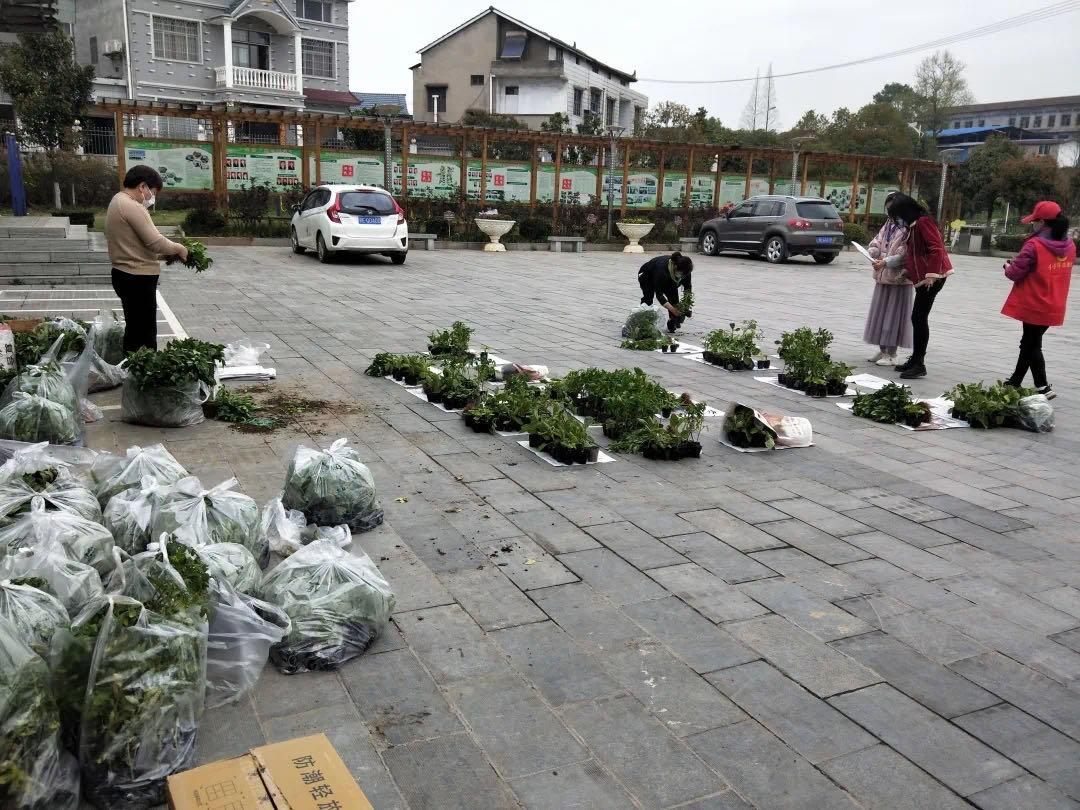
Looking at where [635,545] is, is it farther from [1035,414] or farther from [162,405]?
[1035,414]

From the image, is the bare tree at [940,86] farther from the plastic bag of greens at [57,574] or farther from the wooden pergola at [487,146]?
the plastic bag of greens at [57,574]

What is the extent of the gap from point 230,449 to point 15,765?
140 inches

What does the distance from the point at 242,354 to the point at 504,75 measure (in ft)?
140

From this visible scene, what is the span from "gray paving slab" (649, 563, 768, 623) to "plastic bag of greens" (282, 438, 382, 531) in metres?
1.47

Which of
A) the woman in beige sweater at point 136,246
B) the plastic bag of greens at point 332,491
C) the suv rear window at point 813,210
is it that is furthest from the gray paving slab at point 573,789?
the suv rear window at point 813,210

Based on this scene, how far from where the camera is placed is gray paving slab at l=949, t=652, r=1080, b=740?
3.14m

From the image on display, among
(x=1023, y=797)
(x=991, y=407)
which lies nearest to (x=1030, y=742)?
(x=1023, y=797)

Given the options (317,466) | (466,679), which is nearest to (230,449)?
(317,466)

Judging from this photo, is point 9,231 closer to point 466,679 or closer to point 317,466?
point 317,466

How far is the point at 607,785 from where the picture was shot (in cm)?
271

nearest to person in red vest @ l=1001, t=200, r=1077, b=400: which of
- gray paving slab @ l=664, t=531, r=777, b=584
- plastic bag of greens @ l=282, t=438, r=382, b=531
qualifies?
gray paving slab @ l=664, t=531, r=777, b=584

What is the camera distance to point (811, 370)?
8.07 meters

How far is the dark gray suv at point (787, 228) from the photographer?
22188mm

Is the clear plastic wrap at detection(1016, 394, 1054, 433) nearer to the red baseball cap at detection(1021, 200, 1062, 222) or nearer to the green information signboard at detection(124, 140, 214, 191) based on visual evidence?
the red baseball cap at detection(1021, 200, 1062, 222)
